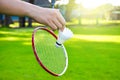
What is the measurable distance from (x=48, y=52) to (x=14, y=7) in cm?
222

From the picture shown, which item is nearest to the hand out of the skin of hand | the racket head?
the skin of hand

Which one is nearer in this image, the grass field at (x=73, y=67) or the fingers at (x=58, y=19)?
the fingers at (x=58, y=19)

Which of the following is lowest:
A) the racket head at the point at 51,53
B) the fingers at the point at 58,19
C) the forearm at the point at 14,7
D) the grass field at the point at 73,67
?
the grass field at the point at 73,67

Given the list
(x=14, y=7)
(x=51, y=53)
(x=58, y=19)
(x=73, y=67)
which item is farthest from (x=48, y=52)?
(x=73, y=67)

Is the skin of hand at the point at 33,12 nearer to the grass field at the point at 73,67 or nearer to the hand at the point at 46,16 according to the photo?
the hand at the point at 46,16

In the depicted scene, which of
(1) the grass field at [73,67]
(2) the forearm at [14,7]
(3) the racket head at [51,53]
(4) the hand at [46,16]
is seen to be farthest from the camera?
(1) the grass field at [73,67]

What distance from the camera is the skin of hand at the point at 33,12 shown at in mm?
1572

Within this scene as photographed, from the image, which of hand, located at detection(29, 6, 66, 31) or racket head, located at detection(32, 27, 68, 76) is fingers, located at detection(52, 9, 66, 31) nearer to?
hand, located at detection(29, 6, 66, 31)

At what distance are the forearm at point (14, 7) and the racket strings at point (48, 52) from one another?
1793 mm

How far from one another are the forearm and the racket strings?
5.88ft

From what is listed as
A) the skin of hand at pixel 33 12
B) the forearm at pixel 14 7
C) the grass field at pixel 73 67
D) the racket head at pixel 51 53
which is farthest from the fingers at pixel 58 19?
the grass field at pixel 73 67

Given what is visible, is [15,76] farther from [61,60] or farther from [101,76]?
[61,60]

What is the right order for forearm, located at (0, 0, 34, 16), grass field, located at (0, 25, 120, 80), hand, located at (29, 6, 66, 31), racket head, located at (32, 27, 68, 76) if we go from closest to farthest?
forearm, located at (0, 0, 34, 16)
hand, located at (29, 6, 66, 31)
racket head, located at (32, 27, 68, 76)
grass field, located at (0, 25, 120, 80)

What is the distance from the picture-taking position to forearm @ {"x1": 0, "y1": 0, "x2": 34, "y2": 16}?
1.55m
